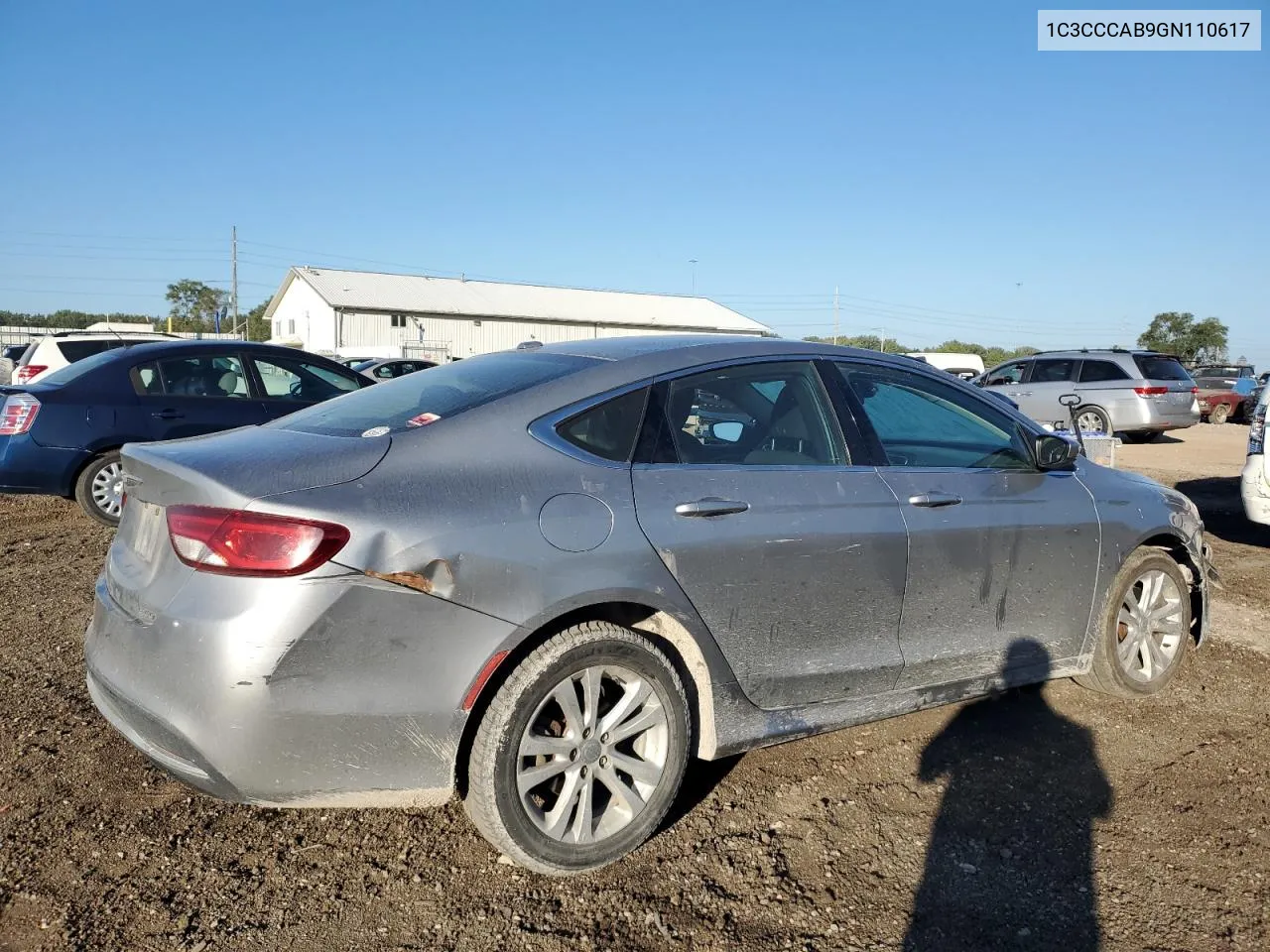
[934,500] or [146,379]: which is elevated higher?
[146,379]

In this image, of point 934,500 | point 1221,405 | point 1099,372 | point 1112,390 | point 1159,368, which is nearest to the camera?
point 934,500

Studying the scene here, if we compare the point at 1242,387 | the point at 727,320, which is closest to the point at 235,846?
the point at 1242,387

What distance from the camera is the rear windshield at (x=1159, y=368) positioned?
17.2 metres

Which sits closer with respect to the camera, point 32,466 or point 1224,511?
point 32,466

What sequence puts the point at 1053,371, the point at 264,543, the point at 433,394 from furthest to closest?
1. the point at 1053,371
2. the point at 433,394
3. the point at 264,543

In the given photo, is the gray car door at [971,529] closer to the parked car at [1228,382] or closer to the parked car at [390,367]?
the parked car at [390,367]

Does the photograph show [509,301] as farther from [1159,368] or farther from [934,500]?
[934,500]

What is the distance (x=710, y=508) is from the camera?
10.1 ft

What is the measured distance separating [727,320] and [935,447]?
2308 inches

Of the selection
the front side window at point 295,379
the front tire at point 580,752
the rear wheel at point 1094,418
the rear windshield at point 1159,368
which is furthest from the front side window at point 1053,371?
the front tire at point 580,752

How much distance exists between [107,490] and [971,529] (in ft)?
22.5

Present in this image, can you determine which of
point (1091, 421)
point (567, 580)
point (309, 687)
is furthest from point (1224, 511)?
point (309, 687)

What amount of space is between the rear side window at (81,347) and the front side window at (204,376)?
5041mm

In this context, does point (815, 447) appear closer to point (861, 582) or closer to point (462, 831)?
point (861, 582)
